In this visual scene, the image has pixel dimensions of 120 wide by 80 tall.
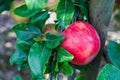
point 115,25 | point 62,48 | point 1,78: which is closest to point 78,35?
point 62,48

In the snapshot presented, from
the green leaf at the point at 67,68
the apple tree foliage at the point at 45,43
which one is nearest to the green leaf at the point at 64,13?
the apple tree foliage at the point at 45,43

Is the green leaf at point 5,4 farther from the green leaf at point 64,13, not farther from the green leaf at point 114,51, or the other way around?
the green leaf at point 114,51

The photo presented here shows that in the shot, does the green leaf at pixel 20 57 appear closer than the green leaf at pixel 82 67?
Yes

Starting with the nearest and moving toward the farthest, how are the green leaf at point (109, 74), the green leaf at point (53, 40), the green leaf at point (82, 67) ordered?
1. the green leaf at point (109, 74)
2. the green leaf at point (53, 40)
3. the green leaf at point (82, 67)

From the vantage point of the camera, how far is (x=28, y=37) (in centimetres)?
90

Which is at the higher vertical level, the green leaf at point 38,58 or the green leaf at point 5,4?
the green leaf at point 5,4

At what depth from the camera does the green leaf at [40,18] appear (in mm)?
907

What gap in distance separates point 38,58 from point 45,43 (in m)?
0.05

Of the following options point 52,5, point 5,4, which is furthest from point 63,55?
point 5,4

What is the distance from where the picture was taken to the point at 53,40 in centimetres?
85

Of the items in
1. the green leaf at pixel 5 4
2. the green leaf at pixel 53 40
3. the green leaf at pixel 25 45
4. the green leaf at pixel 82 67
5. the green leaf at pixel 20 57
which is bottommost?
the green leaf at pixel 82 67

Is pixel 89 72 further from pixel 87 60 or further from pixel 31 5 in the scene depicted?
pixel 31 5

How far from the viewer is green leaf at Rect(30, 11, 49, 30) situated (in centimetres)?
91

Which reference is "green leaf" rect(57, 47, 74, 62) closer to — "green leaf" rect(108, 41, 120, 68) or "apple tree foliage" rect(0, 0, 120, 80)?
"apple tree foliage" rect(0, 0, 120, 80)
